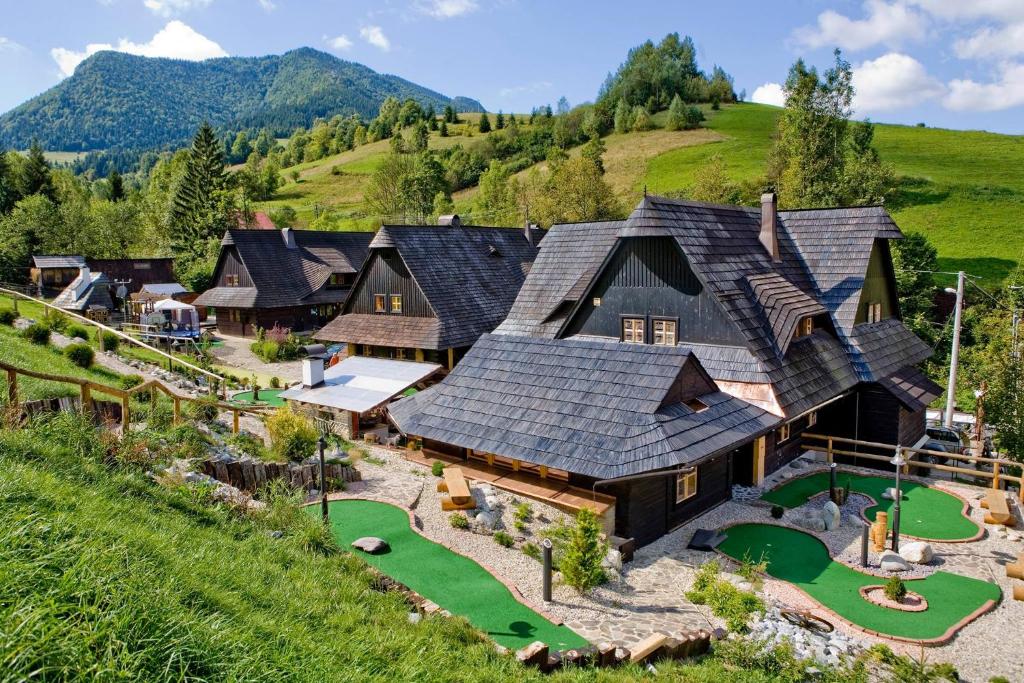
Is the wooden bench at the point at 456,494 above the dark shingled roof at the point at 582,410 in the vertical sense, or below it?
below

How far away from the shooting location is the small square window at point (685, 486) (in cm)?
1475

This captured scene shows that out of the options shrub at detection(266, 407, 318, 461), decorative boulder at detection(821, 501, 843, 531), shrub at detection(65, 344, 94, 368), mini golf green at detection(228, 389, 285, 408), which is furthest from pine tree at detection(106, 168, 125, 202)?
decorative boulder at detection(821, 501, 843, 531)

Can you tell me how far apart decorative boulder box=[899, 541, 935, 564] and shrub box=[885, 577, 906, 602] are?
1762 mm

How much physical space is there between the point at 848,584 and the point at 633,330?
9697 millimetres

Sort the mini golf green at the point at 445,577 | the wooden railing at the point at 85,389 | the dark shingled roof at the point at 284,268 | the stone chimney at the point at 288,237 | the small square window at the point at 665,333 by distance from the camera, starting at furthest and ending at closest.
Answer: the stone chimney at the point at 288,237 < the dark shingled roof at the point at 284,268 < the small square window at the point at 665,333 < the wooden railing at the point at 85,389 < the mini golf green at the point at 445,577

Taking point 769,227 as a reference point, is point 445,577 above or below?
below

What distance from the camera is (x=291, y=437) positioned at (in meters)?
17.1

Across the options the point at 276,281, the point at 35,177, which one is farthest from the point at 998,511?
the point at 35,177

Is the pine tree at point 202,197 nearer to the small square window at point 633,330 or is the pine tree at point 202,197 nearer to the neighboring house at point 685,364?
the neighboring house at point 685,364

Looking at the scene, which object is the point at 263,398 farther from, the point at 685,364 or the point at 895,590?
the point at 895,590

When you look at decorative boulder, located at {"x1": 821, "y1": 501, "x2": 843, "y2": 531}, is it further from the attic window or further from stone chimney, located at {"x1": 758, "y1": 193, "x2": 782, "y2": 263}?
stone chimney, located at {"x1": 758, "y1": 193, "x2": 782, "y2": 263}

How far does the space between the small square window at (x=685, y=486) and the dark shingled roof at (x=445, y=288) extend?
12.7m

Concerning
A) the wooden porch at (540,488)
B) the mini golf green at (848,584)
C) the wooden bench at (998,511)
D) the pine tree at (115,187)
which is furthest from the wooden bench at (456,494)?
the pine tree at (115,187)

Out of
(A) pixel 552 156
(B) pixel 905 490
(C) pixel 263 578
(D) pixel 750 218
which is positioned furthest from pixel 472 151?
(C) pixel 263 578
